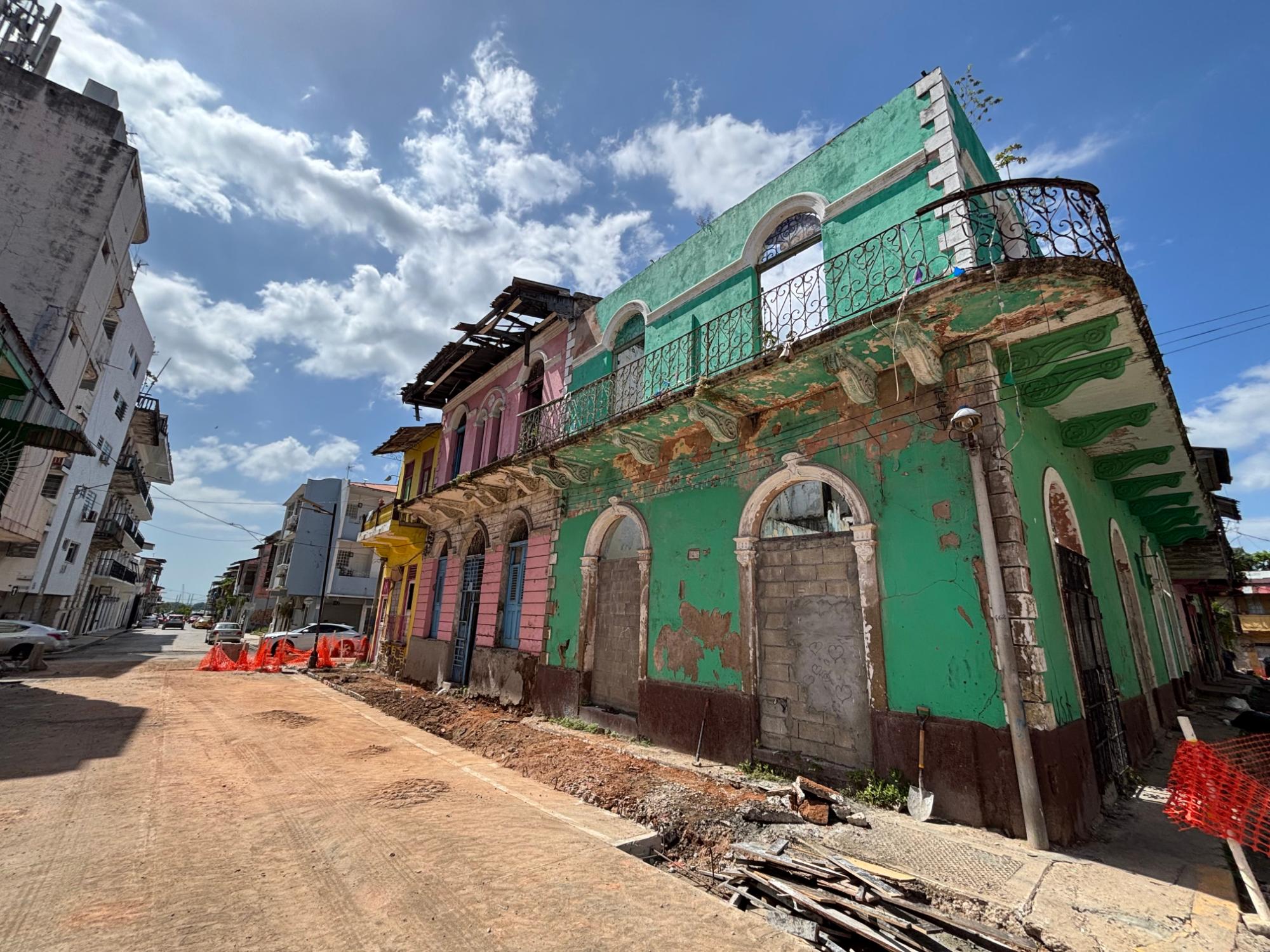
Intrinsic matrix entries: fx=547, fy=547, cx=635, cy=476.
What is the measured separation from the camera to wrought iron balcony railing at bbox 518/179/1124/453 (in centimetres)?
510

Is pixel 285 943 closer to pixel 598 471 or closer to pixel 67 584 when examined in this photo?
pixel 598 471

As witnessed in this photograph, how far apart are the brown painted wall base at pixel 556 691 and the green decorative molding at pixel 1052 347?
778 cm

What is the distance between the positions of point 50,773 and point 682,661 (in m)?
6.91

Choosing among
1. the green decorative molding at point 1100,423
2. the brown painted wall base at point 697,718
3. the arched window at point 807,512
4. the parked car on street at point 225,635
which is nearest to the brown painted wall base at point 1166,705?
the green decorative molding at point 1100,423

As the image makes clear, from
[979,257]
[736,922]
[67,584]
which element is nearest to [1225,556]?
[979,257]

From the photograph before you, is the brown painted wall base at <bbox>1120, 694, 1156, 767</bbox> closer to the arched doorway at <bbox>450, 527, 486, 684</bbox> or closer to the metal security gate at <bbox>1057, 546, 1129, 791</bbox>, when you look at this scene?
the metal security gate at <bbox>1057, 546, 1129, 791</bbox>

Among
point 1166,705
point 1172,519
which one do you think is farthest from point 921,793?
point 1172,519

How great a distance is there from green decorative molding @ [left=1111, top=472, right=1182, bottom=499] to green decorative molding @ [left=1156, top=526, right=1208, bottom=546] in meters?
4.02

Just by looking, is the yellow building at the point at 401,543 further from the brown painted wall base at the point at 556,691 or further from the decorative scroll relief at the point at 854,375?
the decorative scroll relief at the point at 854,375

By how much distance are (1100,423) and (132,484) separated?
1527 inches

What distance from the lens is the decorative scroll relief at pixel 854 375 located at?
6.03 meters

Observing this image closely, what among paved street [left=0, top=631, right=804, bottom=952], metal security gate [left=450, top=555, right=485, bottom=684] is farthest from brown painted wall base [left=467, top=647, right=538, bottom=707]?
paved street [left=0, top=631, right=804, bottom=952]

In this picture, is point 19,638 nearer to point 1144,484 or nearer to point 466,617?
point 466,617

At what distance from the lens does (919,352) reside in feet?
18.3
